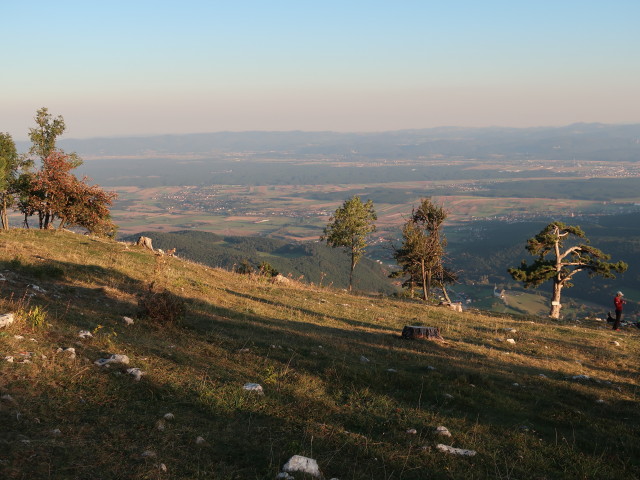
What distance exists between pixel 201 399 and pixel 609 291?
146203 mm

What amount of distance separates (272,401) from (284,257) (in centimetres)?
13106

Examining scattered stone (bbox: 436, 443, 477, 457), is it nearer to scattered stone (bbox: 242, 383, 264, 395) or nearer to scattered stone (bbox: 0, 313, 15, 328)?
scattered stone (bbox: 242, 383, 264, 395)

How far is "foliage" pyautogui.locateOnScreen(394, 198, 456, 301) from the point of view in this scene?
42812mm

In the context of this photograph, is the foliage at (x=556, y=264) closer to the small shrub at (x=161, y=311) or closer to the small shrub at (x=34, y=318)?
the small shrub at (x=161, y=311)

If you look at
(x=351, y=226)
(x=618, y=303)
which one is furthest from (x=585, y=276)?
(x=618, y=303)

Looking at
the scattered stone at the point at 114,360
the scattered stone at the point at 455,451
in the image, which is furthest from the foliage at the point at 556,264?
the scattered stone at the point at 114,360

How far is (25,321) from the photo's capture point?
34.8 ft

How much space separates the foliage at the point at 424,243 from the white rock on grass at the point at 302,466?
36.2 m

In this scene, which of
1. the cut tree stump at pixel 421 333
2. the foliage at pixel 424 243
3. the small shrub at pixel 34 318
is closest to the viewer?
the small shrub at pixel 34 318

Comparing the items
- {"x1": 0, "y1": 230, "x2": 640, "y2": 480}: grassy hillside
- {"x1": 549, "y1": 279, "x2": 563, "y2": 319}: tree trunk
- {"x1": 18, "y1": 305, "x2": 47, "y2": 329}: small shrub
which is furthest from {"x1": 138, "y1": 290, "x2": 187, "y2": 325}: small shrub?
{"x1": 549, "y1": 279, "x2": 563, "y2": 319}: tree trunk

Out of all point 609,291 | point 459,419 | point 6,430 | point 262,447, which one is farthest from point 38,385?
point 609,291

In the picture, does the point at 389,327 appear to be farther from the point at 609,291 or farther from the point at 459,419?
the point at 609,291

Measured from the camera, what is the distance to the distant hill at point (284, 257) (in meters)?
116

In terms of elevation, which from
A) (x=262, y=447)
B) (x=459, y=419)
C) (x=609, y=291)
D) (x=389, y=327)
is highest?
(x=262, y=447)
